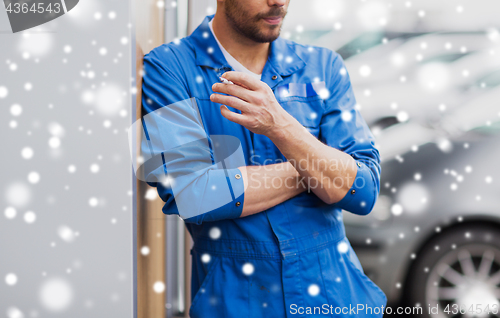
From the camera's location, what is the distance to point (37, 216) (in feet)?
2.82

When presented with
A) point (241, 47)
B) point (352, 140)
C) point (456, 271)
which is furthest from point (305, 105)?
point (456, 271)

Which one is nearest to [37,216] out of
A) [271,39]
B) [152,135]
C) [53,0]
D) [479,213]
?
[152,135]

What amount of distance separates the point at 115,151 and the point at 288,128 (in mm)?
426

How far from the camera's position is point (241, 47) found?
1.09 metres

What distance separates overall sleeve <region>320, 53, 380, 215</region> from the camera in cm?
95

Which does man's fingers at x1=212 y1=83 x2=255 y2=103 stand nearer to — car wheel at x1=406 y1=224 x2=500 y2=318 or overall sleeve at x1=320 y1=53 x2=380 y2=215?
overall sleeve at x1=320 y1=53 x2=380 y2=215

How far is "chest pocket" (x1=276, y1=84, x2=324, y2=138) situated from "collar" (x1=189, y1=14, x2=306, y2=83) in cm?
6

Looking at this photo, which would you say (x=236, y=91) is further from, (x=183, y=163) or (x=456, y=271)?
(x=456, y=271)

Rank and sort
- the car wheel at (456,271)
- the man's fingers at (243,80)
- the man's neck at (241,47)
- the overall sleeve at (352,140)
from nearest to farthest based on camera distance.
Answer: the man's fingers at (243,80)
the overall sleeve at (352,140)
the man's neck at (241,47)
the car wheel at (456,271)

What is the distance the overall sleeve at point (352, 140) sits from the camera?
0.95m

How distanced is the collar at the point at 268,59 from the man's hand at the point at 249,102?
220 millimetres

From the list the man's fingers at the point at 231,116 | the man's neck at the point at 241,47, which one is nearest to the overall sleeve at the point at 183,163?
the man's fingers at the point at 231,116
